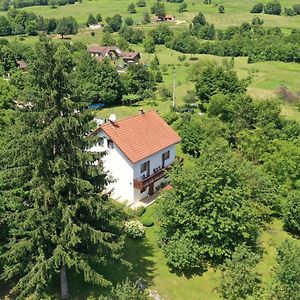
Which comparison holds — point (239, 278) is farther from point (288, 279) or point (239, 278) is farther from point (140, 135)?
point (140, 135)

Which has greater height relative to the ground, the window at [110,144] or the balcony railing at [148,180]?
the window at [110,144]

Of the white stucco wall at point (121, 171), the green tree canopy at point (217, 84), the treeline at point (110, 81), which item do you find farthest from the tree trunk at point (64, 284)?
the treeline at point (110, 81)

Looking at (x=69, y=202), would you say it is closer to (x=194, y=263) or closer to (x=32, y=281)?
(x=32, y=281)

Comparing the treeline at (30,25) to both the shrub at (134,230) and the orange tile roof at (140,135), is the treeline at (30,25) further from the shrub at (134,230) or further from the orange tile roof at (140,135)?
the shrub at (134,230)

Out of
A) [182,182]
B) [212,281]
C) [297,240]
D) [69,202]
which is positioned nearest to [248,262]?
[212,281]

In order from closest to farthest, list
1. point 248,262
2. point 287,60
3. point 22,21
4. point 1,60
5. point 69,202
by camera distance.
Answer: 1. point 69,202
2. point 248,262
3. point 1,60
4. point 287,60
5. point 22,21

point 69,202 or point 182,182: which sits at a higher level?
point 69,202
